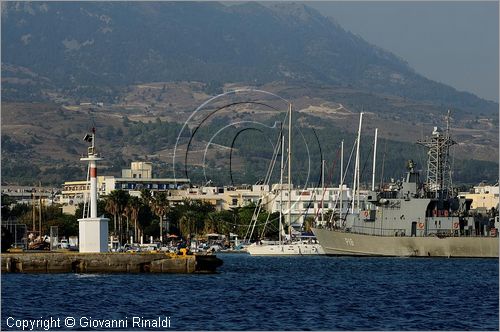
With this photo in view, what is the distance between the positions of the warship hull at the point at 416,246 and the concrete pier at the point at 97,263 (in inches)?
1542

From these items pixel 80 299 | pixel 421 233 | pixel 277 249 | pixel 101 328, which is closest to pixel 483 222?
pixel 421 233

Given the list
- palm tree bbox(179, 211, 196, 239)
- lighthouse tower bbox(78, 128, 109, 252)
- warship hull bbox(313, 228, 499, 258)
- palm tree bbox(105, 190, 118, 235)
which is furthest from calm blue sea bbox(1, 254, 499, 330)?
palm tree bbox(179, 211, 196, 239)

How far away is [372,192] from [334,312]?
62386 millimetres

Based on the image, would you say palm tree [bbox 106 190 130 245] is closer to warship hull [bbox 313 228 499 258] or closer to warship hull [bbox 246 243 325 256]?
warship hull [bbox 246 243 325 256]

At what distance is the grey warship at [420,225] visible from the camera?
119 meters

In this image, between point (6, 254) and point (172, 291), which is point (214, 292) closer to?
point (172, 291)

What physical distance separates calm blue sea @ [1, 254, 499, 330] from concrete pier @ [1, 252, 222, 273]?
5.13 ft

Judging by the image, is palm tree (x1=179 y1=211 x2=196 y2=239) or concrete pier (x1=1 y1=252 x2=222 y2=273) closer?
concrete pier (x1=1 y1=252 x2=222 y2=273)

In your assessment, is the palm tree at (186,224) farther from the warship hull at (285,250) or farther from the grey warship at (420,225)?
the grey warship at (420,225)

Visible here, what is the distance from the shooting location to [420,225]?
121 meters

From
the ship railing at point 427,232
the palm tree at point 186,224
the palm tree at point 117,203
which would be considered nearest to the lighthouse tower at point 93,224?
the ship railing at point 427,232

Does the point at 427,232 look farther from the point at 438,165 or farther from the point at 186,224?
the point at 186,224

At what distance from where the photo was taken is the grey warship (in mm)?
119312

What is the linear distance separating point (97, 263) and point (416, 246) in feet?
149
